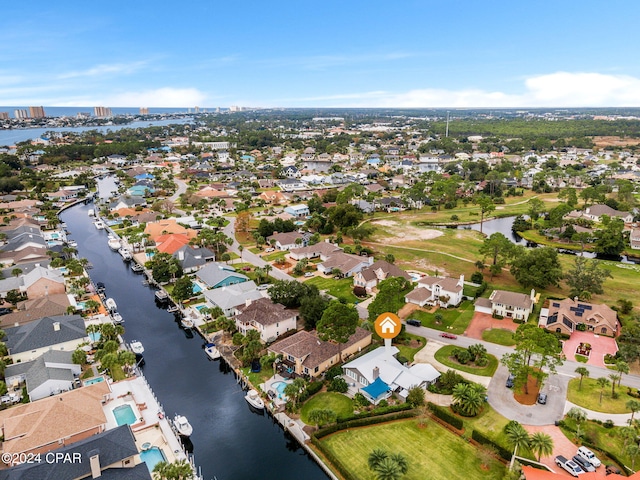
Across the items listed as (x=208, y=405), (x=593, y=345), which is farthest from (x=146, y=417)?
(x=593, y=345)

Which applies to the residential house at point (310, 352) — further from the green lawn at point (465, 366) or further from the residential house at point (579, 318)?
the residential house at point (579, 318)

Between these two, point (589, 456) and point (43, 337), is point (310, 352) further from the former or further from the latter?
point (43, 337)

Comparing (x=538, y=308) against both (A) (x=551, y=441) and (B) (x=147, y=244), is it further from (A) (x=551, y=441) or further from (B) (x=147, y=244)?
(B) (x=147, y=244)

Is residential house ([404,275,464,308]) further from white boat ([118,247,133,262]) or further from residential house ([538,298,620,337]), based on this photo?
white boat ([118,247,133,262])

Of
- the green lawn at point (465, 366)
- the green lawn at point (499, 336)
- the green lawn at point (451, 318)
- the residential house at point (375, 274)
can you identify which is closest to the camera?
the green lawn at point (465, 366)

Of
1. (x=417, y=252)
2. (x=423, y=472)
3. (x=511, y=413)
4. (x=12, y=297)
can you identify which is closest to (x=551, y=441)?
(x=511, y=413)

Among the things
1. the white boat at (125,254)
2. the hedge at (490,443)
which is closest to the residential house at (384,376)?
the hedge at (490,443)

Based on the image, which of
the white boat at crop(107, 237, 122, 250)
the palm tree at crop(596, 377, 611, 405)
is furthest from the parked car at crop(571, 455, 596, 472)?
the white boat at crop(107, 237, 122, 250)

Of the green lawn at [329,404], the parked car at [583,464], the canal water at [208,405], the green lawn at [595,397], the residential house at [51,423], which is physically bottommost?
the canal water at [208,405]
